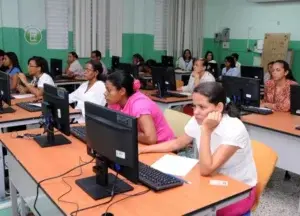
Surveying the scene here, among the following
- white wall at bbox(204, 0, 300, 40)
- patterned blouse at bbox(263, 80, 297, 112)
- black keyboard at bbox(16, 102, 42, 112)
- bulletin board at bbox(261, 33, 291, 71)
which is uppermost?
white wall at bbox(204, 0, 300, 40)

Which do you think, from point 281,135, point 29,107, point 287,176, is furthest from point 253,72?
point 29,107

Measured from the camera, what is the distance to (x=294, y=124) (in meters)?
3.20

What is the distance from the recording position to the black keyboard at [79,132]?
8.00ft

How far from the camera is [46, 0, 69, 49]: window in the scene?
7.61 metres

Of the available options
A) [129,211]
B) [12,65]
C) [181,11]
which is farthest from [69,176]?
[181,11]

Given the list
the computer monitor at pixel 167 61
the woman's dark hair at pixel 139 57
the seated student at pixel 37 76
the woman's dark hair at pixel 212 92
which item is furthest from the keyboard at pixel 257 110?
the computer monitor at pixel 167 61

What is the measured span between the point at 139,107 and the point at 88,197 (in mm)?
962

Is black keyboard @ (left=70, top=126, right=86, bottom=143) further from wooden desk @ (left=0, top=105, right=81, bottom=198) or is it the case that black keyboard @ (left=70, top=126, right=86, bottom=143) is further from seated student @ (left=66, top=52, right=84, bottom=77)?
seated student @ (left=66, top=52, right=84, bottom=77)

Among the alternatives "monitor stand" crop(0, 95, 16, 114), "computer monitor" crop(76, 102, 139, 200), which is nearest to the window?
"monitor stand" crop(0, 95, 16, 114)

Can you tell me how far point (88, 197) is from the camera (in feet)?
5.13

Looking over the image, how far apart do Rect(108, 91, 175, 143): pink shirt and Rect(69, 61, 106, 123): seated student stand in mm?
1067

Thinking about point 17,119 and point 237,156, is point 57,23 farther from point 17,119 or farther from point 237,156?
point 237,156

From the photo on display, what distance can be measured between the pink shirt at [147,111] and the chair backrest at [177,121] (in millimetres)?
144

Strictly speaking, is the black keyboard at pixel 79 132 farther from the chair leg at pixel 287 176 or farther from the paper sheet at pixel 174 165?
the chair leg at pixel 287 176
